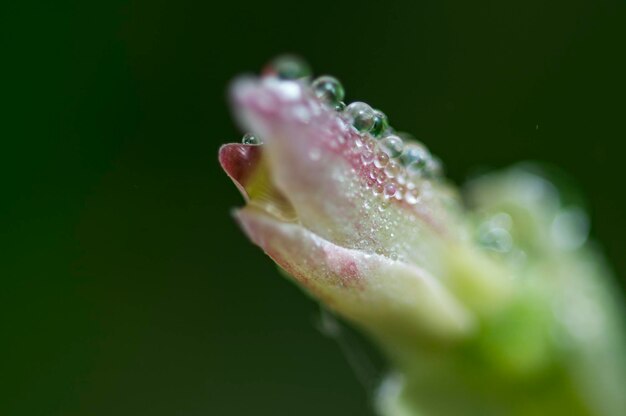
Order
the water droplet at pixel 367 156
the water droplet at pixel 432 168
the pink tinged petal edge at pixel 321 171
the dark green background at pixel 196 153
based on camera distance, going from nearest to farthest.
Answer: the pink tinged petal edge at pixel 321 171, the water droplet at pixel 367 156, the water droplet at pixel 432 168, the dark green background at pixel 196 153

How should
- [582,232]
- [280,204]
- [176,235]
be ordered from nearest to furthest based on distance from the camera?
[280,204]
[582,232]
[176,235]

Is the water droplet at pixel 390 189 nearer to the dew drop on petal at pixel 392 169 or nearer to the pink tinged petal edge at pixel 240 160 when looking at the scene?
the dew drop on petal at pixel 392 169

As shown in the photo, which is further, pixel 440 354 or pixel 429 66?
pixel 429 66

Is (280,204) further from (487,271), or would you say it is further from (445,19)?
(445,19)

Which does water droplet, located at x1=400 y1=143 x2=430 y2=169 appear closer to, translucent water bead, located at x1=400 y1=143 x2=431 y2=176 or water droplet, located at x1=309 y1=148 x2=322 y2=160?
translucent water bead, located at x1=400 y1=143 x2=431 y2=176

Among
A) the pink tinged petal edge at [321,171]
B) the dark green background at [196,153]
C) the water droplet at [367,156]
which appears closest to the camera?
the pink tinged petal edge at [321,171]

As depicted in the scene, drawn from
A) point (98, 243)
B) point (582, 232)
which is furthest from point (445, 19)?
point (582, 232)

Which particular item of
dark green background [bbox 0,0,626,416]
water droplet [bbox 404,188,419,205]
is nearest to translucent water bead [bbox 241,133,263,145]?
water droplet [bbox 404,188,419,205]

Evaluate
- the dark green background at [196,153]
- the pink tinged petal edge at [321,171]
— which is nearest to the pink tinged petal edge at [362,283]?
the pink tinged petal edge at [321,171]
